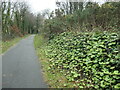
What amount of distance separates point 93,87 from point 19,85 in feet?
8.46

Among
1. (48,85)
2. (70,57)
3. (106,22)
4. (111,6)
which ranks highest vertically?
(111,6)

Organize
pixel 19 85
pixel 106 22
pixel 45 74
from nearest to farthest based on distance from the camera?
pixel 19 85, pixel 45 74, pixel 106 22

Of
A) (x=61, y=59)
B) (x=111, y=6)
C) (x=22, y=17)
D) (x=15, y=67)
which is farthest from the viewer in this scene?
(x=22, y=17)

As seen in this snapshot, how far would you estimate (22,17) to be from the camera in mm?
39031

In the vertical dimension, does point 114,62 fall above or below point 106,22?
below

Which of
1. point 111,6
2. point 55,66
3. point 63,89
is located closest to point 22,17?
point 111,6

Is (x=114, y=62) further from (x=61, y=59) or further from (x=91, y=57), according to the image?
(x=61, y=59)

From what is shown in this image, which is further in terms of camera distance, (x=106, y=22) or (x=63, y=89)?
(x=106, y=22)

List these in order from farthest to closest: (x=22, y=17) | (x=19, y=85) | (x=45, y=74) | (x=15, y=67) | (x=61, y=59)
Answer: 1. (x=22, y=17)
2. (x=61, y=59)
3. (x=15, y=67)
4. (x=45, y=74)
5. (x=19, y=85)

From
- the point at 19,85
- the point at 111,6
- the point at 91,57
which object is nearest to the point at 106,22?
the point at 111,6

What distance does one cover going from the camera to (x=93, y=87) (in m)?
4.68

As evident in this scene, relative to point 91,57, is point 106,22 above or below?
above

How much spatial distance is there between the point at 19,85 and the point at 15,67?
235cm

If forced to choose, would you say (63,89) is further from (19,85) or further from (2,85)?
(2,85)
